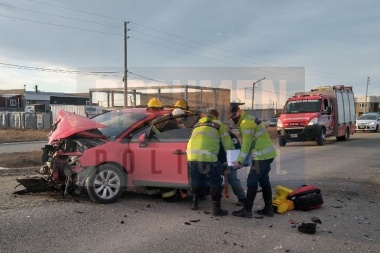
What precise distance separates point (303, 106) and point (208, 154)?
1392 centimetres

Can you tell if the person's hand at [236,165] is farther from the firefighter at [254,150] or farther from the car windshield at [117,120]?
the car windshield at [117,120]

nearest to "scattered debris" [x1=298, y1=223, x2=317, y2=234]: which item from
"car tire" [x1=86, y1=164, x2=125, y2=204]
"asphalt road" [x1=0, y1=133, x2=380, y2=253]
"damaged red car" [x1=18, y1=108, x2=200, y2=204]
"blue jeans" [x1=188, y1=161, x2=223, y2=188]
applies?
"asphalt road" [x1=0, y1=133, x2=380, y2=253]

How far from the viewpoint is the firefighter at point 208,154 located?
598 centimetres

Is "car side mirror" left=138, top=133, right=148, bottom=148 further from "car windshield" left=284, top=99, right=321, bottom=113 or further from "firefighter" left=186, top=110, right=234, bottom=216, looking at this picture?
"car windshield" left=284, top=99, right=321, bottom=113

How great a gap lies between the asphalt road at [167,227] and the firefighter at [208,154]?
39 centimetres

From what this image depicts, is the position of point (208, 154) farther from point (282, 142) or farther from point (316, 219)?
point (282, 142)

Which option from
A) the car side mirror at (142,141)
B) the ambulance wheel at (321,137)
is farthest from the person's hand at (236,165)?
the ambulance wheel at (321,137)

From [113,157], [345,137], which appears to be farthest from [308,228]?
[345,137]

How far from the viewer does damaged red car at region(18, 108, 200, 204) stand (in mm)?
6320

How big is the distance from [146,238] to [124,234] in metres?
0.33

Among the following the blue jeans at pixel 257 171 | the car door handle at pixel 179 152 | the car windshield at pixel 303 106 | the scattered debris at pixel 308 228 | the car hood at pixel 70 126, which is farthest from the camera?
the car windshield at pixel 303 106

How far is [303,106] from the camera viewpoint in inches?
738

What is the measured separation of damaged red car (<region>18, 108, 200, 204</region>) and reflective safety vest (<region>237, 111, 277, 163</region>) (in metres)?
1.18

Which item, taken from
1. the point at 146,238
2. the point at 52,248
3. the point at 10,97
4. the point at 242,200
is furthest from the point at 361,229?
the point at 10,97
